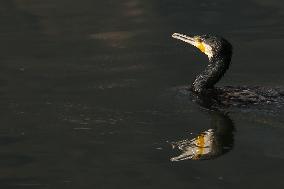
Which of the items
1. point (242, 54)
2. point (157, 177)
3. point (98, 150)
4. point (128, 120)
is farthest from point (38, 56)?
point (157, 177)

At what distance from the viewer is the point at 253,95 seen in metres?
12.0

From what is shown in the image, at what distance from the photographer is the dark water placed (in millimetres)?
9438

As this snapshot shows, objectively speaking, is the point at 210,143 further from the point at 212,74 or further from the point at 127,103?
the point at 212,74

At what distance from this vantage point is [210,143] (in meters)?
10.5

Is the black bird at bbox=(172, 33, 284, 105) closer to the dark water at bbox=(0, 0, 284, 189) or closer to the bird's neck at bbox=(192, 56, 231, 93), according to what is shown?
the bird's neck at bbox=(192, 56, 231, 93)

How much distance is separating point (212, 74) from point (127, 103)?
1.82m

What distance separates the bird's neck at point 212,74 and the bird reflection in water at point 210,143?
1.69 metres

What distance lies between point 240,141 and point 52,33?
991cm

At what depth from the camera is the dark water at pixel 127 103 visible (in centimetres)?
944

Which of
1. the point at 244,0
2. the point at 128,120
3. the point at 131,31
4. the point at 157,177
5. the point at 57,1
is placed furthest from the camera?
the point at 57,1

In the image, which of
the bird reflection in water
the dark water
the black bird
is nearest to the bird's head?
the black bird

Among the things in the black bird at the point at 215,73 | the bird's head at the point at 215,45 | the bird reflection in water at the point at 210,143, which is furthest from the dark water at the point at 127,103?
the bird's head at the point at 215,45

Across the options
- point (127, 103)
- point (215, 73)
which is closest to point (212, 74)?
point (215, 73)

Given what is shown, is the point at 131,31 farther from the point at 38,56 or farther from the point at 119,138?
the point at 119,138
